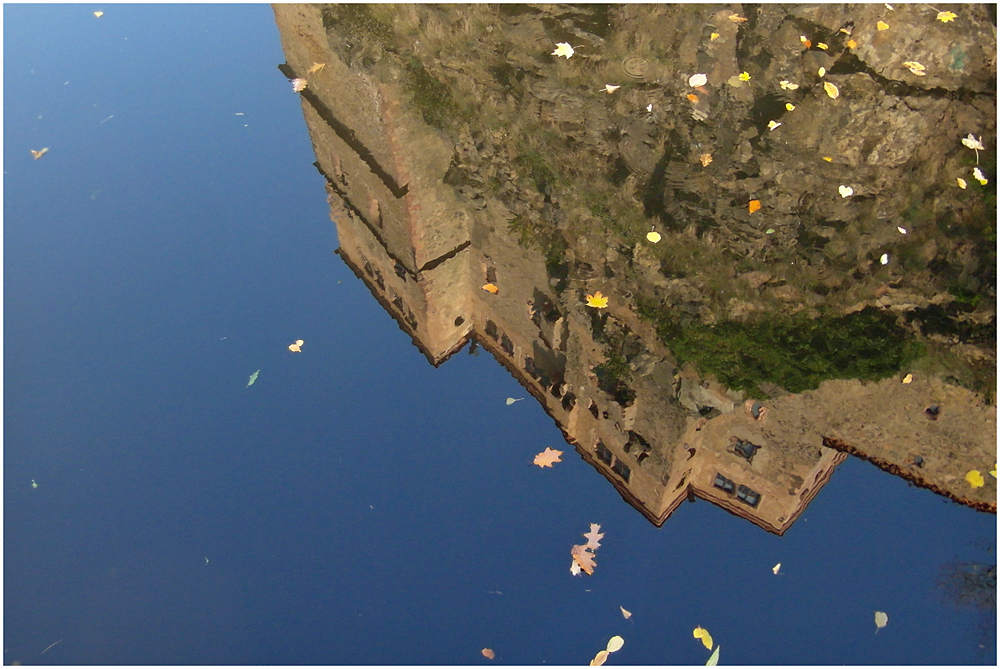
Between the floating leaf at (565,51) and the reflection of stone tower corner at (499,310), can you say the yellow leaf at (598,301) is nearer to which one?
the reflection of stone tower corner at (499,310)

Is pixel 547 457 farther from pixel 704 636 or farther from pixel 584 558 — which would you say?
pixel 704 636

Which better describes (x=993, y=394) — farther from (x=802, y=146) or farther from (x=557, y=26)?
(x=557, y=26)

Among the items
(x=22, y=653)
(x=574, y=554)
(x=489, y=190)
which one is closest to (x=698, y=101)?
(x=489, y=190)

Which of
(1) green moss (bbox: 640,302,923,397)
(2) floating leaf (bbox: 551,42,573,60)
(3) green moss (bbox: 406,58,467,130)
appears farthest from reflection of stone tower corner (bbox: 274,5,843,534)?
(2) floating leaf (bbox: 551,42,573,60)

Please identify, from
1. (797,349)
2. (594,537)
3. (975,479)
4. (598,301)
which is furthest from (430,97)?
(975,479)

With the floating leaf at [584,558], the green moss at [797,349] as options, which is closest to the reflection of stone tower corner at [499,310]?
the green moss at [797,349]
